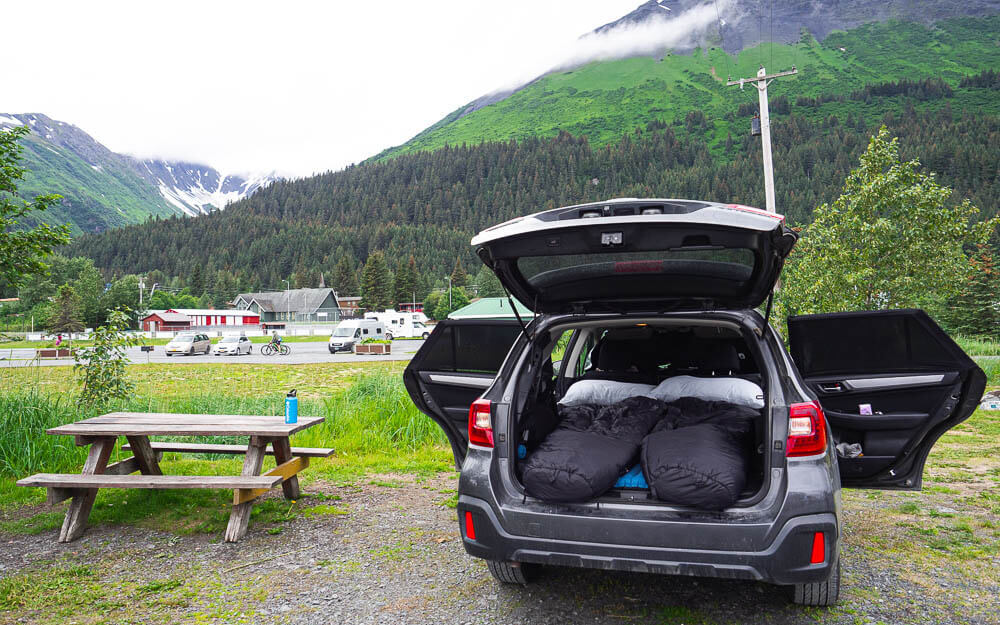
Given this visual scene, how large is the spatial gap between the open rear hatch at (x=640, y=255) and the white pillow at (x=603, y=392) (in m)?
0.84

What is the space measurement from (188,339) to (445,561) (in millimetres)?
34240

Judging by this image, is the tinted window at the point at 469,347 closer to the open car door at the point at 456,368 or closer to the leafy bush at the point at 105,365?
the open car door at the point at 456,368

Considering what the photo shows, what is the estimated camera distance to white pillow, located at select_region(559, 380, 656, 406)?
406cm

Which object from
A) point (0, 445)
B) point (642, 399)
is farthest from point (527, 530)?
point (0, 445)

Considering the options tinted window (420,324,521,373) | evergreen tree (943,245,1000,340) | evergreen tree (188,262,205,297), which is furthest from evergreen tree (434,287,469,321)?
tinted window (420,324,521,373)

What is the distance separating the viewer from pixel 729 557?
2324 millimetres

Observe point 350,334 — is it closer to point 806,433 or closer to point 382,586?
point 382,586

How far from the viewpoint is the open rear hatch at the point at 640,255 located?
2.50 meters

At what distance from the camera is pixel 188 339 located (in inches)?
1309

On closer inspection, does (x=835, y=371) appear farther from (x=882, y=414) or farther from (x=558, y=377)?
(x=558, y=377)

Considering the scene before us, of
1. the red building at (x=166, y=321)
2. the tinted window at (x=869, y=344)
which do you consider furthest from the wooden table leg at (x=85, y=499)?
the red building at (x=166, y=321)

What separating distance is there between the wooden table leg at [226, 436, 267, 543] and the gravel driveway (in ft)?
0.23

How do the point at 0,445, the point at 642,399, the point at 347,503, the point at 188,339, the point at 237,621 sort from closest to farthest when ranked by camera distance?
the point at 237,621 < the point at 642,399 < the point at 347,503 < the point at 0,445 < the point at 188,339

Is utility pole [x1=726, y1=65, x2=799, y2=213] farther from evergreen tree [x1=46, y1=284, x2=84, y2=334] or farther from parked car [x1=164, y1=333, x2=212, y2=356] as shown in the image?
evergreen tree [x1=46, y1=284, x2=84, y2=334]
